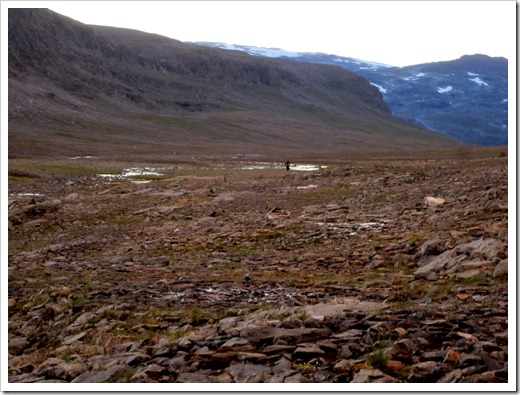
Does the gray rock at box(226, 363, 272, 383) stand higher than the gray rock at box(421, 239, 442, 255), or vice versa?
the gray rock at box(421, 239, 442, 255)

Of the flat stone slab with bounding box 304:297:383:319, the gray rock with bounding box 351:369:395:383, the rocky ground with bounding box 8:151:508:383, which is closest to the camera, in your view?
the gray rock with bounding box 351:369:395:383

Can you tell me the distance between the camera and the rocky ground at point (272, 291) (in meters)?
6.79

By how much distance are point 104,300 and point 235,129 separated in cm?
14894

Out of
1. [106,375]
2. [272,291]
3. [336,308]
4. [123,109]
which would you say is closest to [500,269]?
[336,308]

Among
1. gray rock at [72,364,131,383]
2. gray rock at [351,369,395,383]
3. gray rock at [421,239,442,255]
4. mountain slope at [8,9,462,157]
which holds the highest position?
mountain slope at [8,9,462,157]

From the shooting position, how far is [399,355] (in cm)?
662

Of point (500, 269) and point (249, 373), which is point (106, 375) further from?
point (500, 269)

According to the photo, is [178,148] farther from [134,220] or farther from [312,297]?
[312,297]

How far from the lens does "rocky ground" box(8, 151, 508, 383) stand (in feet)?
22.3

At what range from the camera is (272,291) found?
10836mm

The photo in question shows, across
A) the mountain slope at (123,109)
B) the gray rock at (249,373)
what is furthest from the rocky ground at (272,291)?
the mountain slope at (123,109)

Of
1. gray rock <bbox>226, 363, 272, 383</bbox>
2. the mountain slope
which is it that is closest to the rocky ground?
gray rock <bbox>226, 363, 272, 383</bbox>

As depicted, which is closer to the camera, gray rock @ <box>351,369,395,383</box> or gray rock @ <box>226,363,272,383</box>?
gray rock @ <box>351,369,395,383</box>

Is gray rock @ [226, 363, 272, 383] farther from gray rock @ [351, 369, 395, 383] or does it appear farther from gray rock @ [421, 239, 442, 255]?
gray rock @ [421, 239, 442, 255]
